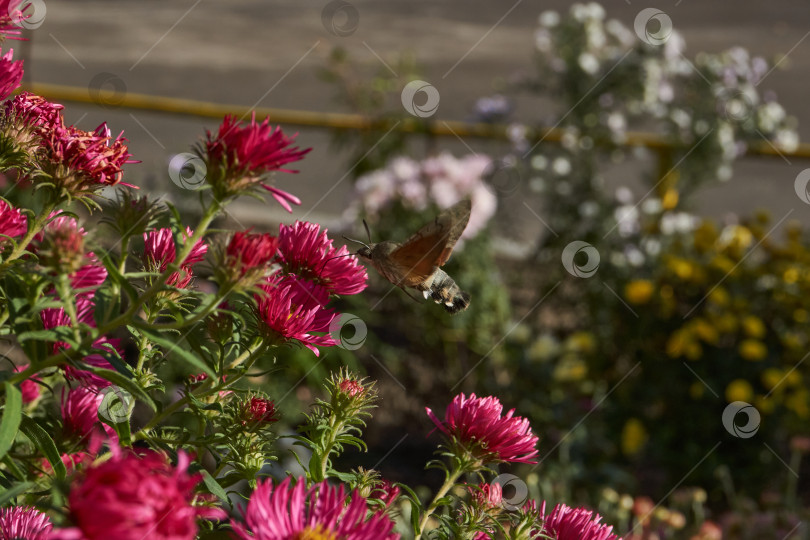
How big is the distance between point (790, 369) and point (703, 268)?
17.5 inches

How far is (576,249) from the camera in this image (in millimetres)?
3752

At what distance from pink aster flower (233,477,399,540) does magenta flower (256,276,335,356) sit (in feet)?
0.91

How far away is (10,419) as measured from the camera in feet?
2.56

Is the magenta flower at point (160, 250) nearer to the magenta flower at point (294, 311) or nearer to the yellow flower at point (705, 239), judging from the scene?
the magenta flower at point (294, 311)

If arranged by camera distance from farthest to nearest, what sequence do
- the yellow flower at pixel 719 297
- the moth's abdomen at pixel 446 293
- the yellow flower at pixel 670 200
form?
1. the yellow flower at pixel 670 200
2. the yellow flower at pixel 719 297
3. the moth's abdomen at pixel 446 293

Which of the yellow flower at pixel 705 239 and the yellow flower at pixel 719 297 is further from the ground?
the yellow flower at pixel 705 239

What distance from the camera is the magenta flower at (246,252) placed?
83cm

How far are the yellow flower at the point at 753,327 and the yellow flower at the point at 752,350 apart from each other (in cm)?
3

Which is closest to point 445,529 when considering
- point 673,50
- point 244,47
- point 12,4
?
point 12,4

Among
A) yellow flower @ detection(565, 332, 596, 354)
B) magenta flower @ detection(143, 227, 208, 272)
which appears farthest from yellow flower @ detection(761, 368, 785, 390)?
magenta flower @ detection(143, 227, 208, 272)

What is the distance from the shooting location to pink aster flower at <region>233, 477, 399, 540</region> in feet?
2.21

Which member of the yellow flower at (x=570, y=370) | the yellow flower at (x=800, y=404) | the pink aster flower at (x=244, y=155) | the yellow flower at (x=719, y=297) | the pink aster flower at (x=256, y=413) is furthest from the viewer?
the yellow flower at (x=570, y=370)

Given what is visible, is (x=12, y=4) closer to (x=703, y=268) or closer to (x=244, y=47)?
(x=703, y=268)

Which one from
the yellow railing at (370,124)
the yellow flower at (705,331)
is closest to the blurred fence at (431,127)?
the yellow railing at (370,124)
